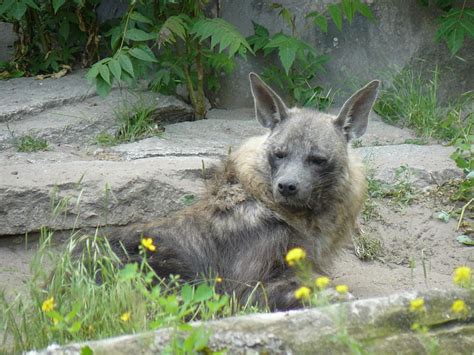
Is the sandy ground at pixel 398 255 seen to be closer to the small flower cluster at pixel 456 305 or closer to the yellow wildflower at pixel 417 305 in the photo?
the small flower cluster at pixel 456 305

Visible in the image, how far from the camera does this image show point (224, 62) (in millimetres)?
7531

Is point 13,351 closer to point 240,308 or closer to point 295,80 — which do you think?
point 240,308

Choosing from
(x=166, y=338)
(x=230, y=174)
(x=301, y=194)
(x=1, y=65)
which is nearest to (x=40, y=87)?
(x=1, y=65)

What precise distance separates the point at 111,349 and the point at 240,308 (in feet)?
6.27

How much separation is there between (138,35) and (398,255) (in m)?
2.75

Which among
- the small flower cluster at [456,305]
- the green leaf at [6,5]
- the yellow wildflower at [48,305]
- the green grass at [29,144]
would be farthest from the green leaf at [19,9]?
the small flower cluster at [456,305]

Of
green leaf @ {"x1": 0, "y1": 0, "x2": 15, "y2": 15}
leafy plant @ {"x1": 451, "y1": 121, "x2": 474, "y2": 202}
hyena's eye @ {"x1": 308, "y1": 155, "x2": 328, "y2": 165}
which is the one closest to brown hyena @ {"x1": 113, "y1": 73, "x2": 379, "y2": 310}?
hyena's eye @ {"x1": 308, "y1": 155, "x2": 328, "y2": 165}

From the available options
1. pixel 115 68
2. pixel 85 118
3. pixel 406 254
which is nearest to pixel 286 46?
pixel 115 68

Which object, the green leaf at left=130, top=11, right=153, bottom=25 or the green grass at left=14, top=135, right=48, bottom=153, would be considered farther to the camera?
the green leaf at left=130, top=11, right=153, bottom=25

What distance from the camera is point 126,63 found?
274 inches

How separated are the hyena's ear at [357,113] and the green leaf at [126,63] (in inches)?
82.6

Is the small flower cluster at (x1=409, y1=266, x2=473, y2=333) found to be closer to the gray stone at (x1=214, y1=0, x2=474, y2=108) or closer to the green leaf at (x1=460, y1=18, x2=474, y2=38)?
the green leaf at (x1=460, y1=18, x2=474, y2=38)

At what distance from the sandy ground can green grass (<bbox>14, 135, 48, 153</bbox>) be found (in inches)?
44.3

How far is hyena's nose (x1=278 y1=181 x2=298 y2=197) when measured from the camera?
5043mm
